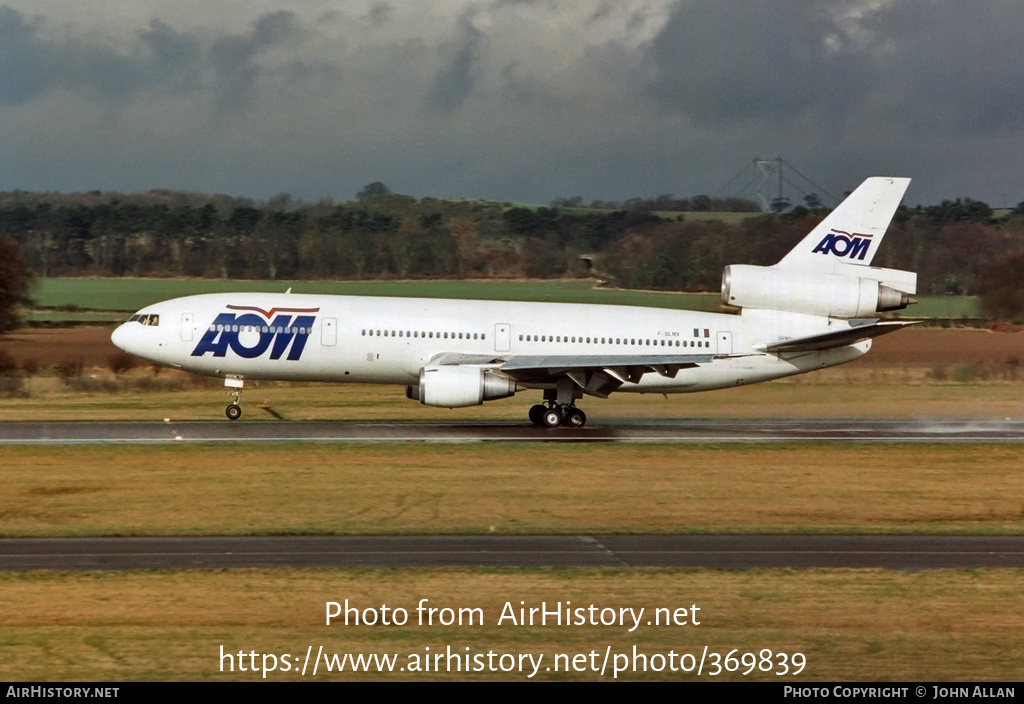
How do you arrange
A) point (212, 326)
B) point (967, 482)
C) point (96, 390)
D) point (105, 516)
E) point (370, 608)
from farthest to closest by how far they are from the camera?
point (96, 390) < point (212, 326) < point (967, 482) < point (105, 516) < point (370, 608)

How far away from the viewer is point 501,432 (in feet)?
124

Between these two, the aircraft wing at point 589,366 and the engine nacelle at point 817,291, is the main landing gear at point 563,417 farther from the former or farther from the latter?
the engine nacelle at point 817,291

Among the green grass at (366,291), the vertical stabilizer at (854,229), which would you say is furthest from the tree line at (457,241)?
the vertical stabilizer at (854,229)

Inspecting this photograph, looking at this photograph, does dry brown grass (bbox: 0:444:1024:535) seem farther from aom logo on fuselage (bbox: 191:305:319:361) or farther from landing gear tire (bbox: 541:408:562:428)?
aom logo on fuselage (bbox: 191:305:319:361)

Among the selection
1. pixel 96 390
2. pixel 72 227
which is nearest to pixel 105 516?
pixel 96 390

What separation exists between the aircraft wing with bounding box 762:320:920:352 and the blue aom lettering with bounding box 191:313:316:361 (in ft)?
47.1

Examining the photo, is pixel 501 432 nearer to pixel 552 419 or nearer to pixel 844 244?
pixel 552 419

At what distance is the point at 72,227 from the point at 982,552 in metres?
75.5

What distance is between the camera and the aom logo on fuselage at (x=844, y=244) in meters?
40.8

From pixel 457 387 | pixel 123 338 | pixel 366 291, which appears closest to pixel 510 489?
pixel 457 387

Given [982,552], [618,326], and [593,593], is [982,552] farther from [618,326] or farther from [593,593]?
[618,326]

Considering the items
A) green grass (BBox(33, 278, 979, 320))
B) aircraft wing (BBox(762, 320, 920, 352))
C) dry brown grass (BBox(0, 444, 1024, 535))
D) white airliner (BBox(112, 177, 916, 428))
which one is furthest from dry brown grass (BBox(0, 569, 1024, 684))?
green grass (BBox(33, 278, 979, 320))

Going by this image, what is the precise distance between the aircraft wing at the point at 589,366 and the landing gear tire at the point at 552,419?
1099 millimetres
